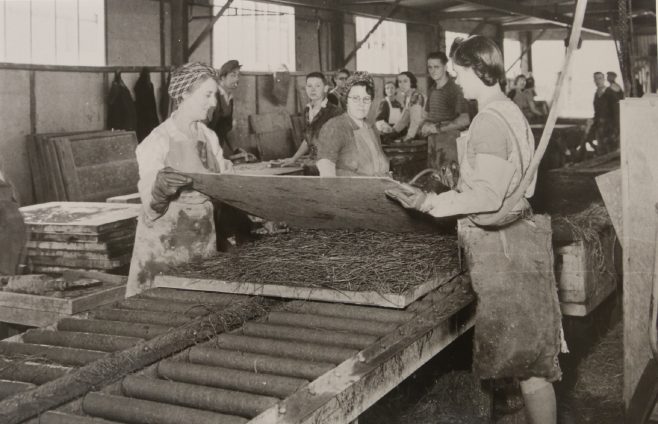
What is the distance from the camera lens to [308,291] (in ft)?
10.3

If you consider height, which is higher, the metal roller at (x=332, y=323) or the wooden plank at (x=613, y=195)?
the wooden plank at (x=613, y=195)

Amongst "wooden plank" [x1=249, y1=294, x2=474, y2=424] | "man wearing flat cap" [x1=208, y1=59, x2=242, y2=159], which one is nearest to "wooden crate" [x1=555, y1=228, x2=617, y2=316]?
"wooden plank" [x1=249, y1=294, x2=474, y2=424]

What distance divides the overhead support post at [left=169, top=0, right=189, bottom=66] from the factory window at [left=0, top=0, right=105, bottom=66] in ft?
3.62

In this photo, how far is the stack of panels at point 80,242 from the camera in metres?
4.96

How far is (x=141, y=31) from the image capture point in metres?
11.5

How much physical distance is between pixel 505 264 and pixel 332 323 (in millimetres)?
888

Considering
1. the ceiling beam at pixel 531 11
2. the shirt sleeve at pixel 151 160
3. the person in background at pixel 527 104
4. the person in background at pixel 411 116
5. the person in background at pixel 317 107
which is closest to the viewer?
the shirt sleeve at pixel 151 160

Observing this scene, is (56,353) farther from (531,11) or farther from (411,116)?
(531,11)

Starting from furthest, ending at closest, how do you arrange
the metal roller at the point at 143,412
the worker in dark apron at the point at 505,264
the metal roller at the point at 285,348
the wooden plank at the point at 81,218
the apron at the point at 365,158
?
the wooden plank at the point at 81,218 → the apron at the point at 365,158 → the worker in dark apron at the point at 505,264 → the metal roller at the point at 285,348 → the metal roller at the point at 143,412

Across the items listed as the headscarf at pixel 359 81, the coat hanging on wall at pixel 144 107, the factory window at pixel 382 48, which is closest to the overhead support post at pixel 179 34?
the coat hanging on wall at pixel 144 107

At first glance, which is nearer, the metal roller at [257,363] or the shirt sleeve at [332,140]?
the metal roller at [257,363]

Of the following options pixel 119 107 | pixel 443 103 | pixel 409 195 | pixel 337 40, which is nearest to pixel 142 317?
pixel 409 195

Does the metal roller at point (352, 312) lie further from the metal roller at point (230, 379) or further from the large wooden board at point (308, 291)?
the metal roller at point (230, 379)

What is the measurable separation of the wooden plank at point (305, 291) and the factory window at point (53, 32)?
7.10m
